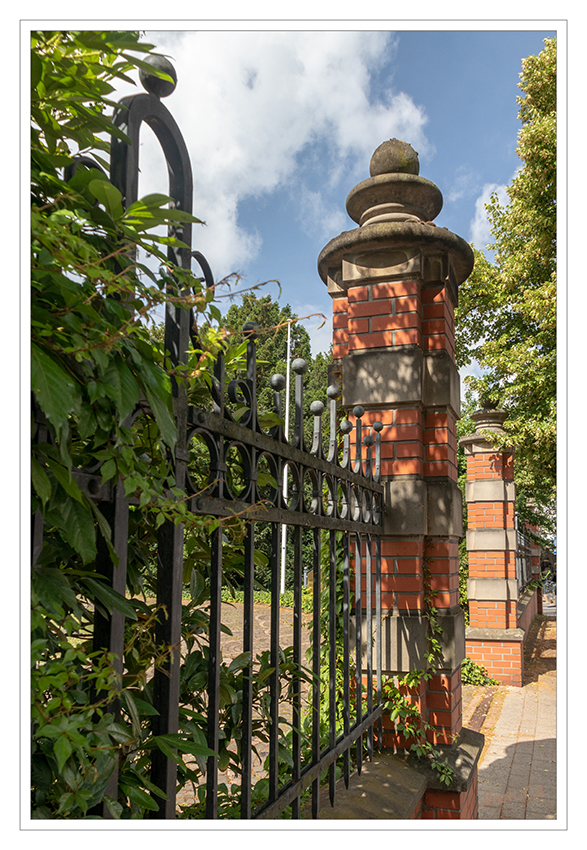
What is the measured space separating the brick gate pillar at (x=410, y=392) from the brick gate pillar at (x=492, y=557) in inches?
221

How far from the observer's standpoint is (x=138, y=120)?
1166mm

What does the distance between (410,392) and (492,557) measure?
6439 mm

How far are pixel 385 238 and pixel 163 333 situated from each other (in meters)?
1.86

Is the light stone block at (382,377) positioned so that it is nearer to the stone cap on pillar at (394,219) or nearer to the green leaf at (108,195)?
the stone cap on pillar at (394,219)

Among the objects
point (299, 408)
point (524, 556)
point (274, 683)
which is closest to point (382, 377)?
point (299, 408)

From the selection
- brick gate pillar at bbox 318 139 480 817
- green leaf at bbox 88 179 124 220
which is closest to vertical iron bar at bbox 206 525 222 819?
green leaf at bbox 88 179 124 220

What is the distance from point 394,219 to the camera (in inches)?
117

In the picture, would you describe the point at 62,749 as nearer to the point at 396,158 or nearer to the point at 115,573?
the point at 115,573

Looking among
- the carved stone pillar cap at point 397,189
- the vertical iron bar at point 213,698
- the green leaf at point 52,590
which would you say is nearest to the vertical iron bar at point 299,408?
the vertical iron bar at point 213,698

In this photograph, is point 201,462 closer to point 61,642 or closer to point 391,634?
point 61,642

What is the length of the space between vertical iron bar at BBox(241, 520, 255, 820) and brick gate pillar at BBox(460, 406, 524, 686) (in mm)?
7464

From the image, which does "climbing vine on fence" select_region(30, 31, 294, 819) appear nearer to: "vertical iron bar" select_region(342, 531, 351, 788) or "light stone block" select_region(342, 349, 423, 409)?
"vertical iron bar" select_region(342, 531, 351, 788)

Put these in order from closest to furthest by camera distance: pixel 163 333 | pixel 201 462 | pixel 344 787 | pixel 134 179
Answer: pixel 134 179 < pixel 163 333 < pixel 201 462 < pixel 344 787

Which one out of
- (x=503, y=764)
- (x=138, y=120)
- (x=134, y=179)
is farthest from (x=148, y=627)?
(x=503, y=764)
